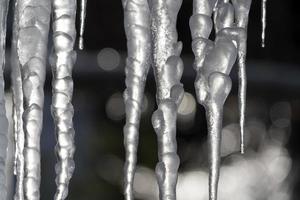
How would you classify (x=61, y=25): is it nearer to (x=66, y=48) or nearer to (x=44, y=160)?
(x=66, y=48)

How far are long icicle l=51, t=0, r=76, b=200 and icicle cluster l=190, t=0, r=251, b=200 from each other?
12 centimetres

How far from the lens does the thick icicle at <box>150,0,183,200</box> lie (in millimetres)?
680

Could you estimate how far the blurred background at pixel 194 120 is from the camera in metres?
2.69

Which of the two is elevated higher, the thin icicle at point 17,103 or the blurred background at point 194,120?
the blurred background at point 194,120

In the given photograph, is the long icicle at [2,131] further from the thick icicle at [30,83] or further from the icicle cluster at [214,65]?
the icicle cluster at [214,65]

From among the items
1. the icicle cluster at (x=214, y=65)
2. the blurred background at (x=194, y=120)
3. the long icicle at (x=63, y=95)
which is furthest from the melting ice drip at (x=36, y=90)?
the blurred background at (x=194, y=120)

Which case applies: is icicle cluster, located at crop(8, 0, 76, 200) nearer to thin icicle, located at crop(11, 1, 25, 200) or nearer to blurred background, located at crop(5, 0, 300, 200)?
thin icicle, located at crop(11, 1, 25, 200)

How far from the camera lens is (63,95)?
26.6 inches

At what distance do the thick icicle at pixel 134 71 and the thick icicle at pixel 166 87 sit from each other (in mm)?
14

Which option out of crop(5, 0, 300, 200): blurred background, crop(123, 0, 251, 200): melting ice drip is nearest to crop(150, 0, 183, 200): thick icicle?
crop(123, 0, 251, 200): melting ice drip

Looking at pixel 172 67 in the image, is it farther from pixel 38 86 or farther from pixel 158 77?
pixel 38 86

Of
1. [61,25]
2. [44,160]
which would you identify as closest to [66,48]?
[61,25]

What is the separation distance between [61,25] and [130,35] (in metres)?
0.07

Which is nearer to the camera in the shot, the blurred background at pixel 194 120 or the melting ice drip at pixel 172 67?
the melting ice drip at pixel 172 67
